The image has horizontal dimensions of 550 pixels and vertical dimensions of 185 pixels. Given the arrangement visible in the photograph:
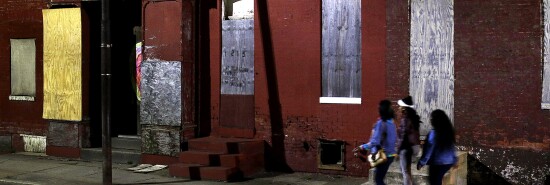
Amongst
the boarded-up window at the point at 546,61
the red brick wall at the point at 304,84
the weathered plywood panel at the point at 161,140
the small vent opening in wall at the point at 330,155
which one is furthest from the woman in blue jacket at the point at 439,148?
the weathered plywood panel at the point at 161,140

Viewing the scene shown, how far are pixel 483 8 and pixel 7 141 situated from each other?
1155cm

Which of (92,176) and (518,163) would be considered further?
(92,176)

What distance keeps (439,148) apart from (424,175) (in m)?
2.20

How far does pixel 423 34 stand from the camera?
483 inches

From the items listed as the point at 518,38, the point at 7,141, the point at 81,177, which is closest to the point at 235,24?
the point at 81,177

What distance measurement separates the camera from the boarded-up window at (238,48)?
13.9 m

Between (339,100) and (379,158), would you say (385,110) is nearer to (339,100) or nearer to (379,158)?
(379,158)

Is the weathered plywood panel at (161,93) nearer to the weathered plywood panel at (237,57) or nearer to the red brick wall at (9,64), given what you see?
the weathered plywood panel at (237,57)

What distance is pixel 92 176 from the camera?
43.2ft

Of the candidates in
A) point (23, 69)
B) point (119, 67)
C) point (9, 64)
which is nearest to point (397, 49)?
point (119, 67)

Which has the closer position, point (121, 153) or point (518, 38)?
point (518, 38)

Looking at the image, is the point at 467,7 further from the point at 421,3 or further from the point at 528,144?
the point at 528,144

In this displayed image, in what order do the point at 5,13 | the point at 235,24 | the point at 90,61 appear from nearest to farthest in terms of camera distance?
the point at 235,24, the point at 90,61, the point at 5,13

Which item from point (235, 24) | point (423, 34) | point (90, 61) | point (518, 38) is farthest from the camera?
point (90, 61)
